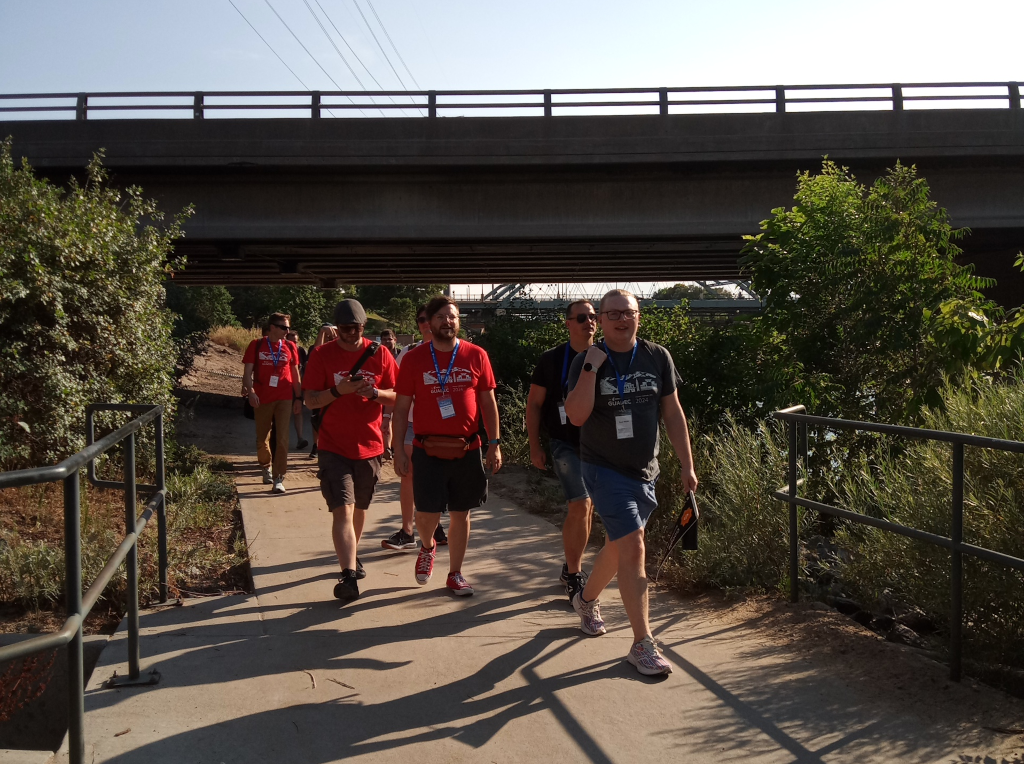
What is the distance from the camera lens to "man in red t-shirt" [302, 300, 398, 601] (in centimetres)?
573

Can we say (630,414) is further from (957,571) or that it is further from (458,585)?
(458,585)

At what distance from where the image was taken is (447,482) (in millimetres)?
5699

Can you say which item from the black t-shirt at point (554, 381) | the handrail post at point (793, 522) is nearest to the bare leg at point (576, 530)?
the black t-shirt at point (554, 381)

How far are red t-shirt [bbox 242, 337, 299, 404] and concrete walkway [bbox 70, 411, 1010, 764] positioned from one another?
415cm

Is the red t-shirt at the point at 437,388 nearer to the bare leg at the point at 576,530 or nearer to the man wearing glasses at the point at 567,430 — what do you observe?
the man wearing glasses at the point at 567,430

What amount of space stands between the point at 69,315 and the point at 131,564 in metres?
6.21

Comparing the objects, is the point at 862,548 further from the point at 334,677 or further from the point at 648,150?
the point at 648,150

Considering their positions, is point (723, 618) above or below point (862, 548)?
below

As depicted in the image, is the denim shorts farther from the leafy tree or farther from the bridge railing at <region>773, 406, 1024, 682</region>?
the leafy tree

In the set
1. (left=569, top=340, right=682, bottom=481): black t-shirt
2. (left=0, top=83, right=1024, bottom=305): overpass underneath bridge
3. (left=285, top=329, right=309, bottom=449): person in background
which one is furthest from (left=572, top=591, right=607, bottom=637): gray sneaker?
(left=0, top=83, right=1024, bottom=305): overpass underneath bridge

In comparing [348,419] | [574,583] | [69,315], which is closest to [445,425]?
[348,419]

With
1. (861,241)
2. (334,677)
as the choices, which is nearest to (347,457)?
(334,677)

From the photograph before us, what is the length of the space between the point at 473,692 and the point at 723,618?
1.74m

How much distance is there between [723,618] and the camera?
5191mm
